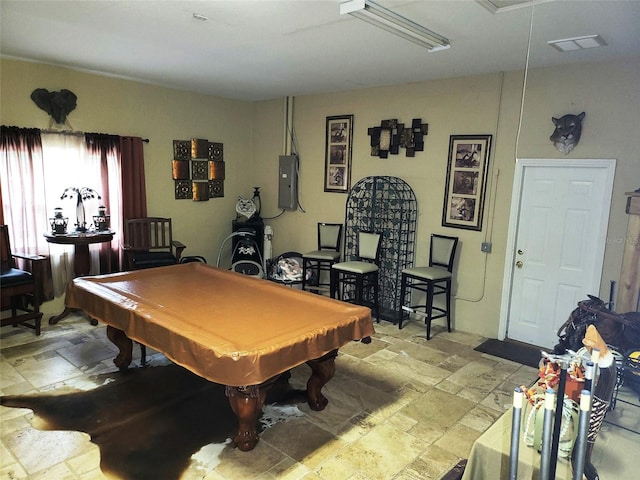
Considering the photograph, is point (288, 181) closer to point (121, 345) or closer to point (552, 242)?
point (121, 345)

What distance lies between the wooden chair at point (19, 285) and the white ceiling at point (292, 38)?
6.23ft

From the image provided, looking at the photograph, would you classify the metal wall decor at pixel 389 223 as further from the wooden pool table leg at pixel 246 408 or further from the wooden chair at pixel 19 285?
the wooden chair at pixel 19 285

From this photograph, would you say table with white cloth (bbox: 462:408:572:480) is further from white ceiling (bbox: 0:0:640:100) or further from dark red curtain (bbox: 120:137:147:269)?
dark red curtain (bbox: 120:137:147:269)

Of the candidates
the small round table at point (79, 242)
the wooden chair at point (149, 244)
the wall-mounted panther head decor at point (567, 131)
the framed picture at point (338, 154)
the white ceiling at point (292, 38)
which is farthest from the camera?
the framed picture at point (338, 154)

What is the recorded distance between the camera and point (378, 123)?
5.53 m

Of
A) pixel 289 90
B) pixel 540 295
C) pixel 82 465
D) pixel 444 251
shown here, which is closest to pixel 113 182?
pixel 289 90

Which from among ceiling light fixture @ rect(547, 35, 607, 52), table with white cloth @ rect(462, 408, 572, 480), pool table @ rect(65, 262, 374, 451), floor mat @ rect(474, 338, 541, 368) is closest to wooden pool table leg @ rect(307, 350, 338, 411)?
pool table @ rect(65, 262, 374, 451)

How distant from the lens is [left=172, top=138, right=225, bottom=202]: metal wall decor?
6.14 metres

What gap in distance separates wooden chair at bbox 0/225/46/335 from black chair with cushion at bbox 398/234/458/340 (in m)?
3.79

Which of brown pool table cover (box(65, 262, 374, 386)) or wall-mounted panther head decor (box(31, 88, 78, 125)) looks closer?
brown pool table cover (box(65, 262, 374, 386))

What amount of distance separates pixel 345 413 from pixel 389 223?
2.80 meters

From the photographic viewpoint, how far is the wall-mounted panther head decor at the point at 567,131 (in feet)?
13.3

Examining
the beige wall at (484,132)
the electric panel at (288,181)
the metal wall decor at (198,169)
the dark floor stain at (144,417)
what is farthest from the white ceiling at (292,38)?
the dark floor stain at (144,417)

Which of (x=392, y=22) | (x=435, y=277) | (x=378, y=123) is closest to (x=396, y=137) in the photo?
(x=378, y=123)
